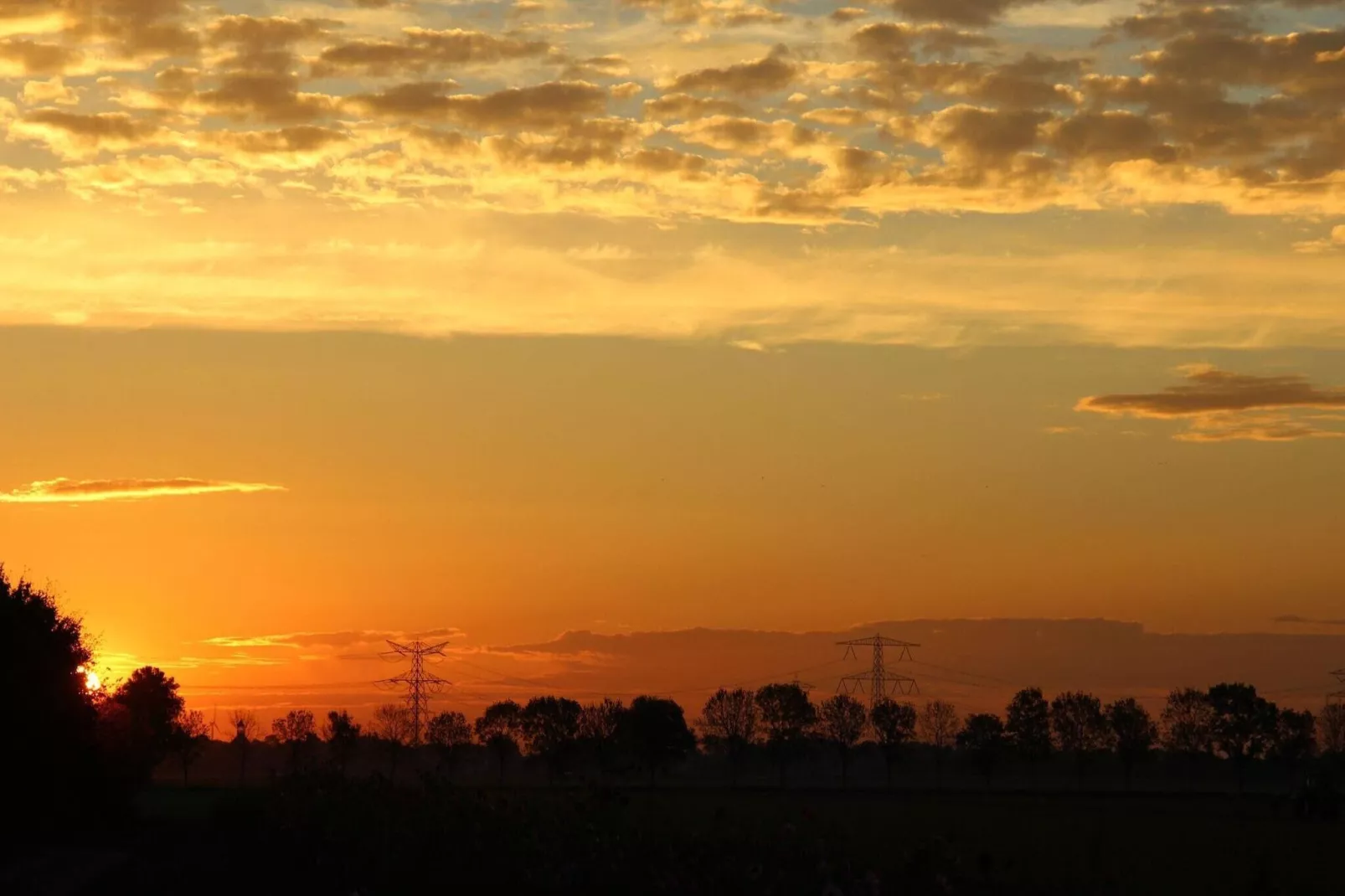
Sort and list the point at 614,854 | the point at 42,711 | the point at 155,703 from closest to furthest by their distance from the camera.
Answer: the point at 614,854, the point at 42,711, the point at 155,703

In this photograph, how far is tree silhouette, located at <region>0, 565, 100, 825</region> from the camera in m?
65.8

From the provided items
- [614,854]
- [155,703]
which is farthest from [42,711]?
[155,703]

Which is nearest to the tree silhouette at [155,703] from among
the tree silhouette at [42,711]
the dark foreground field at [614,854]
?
the tree silhouette at [42,711]

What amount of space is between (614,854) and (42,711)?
40109mm

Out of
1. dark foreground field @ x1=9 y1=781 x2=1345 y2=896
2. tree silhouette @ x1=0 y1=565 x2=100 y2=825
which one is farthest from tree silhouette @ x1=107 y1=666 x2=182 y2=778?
dark foreground field @ x1=9 y1=781 x2=1345 y2=896

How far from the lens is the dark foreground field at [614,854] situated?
110 ft

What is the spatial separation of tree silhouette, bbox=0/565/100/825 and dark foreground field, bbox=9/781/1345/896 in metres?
4.84

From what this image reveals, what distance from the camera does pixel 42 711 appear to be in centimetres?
6775

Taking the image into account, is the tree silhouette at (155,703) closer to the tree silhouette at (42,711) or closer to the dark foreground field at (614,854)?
the tree silhouette at (42,711)

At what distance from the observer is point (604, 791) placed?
39625mm

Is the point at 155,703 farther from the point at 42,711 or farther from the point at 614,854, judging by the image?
the point at 614,854

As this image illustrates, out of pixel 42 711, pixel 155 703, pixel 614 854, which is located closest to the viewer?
pixel 614 854

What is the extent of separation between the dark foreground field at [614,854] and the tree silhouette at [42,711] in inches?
190

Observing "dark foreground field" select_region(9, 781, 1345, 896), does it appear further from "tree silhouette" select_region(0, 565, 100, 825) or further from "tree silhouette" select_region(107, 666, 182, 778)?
"tree silhouette" select_region(107, 666, 182, 778)
